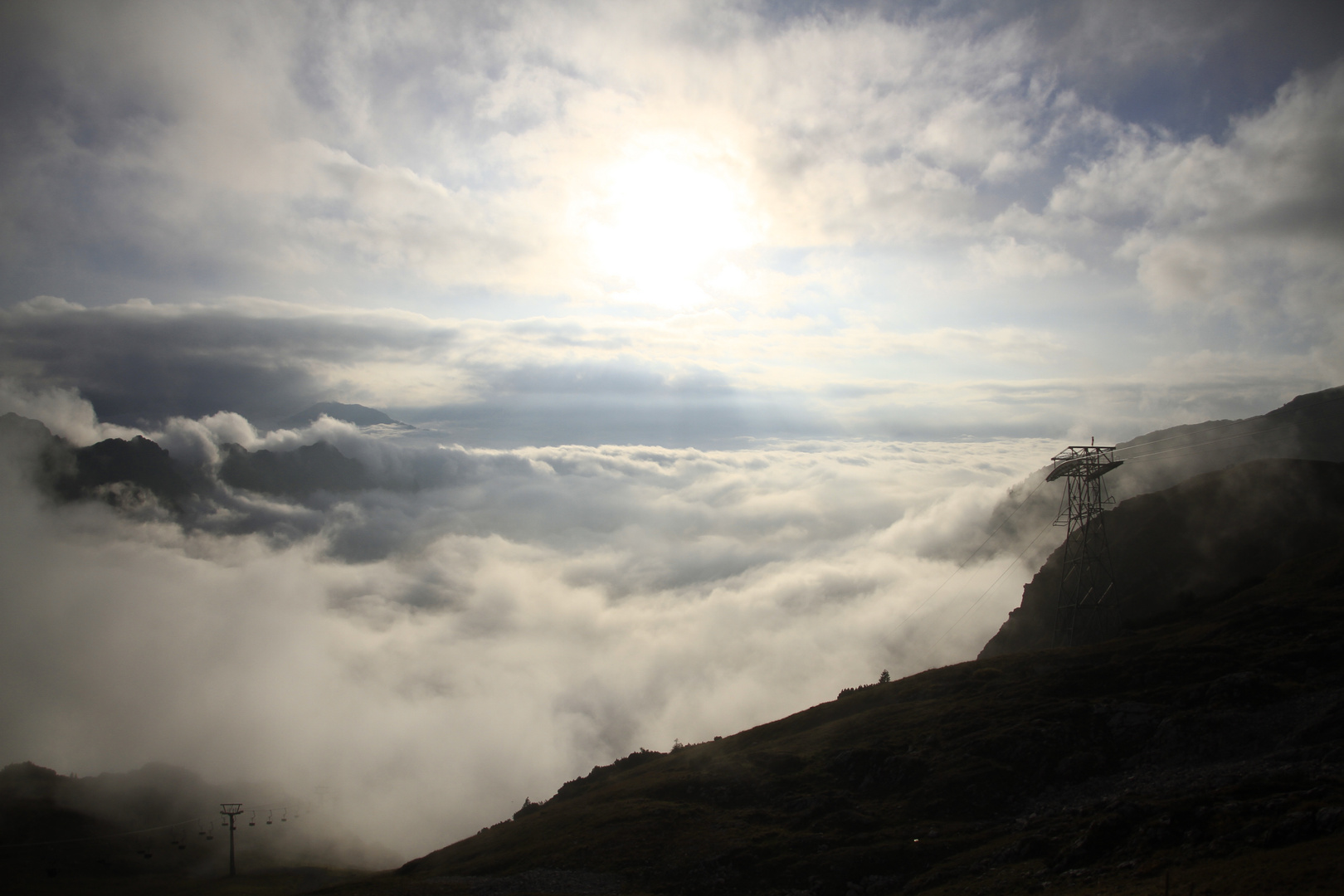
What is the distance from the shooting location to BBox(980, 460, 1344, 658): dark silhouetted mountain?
97500 millimetres

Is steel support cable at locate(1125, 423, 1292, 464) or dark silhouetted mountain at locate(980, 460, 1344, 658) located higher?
steel support cable at locate(1125, 423, 1292, 464)

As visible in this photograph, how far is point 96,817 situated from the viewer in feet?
538

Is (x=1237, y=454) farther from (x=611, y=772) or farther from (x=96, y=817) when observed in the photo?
(x=96, y=817)

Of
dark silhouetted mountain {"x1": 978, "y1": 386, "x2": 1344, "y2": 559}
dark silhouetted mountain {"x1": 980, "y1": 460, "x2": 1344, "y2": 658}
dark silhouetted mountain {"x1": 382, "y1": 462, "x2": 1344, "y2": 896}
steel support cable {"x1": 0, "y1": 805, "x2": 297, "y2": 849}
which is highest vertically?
dark silhouetted mountain {"x1": 978, "y1": 386, "x2": 1344, "y2": 559}

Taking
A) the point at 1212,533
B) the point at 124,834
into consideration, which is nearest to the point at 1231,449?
the point at 1212,533

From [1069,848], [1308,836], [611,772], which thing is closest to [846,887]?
[1069,848]

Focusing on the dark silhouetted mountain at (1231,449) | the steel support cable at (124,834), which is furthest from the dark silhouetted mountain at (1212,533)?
the steel support cable at (124,834)

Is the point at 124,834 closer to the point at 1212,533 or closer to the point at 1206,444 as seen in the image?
the point at 1212,533

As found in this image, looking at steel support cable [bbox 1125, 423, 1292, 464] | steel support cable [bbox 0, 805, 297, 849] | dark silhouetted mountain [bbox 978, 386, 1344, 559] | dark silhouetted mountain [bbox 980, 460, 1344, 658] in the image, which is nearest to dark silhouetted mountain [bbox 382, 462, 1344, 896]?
dark silhouetted mountain [bbox 980, 460, 1344, 658]

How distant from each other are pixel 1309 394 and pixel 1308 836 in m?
215

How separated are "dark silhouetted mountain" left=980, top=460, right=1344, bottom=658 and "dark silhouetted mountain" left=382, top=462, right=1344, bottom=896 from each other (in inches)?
128

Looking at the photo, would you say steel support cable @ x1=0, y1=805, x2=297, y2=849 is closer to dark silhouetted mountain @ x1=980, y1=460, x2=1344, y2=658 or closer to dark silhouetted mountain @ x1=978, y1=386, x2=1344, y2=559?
dark silhouetted mountain @ x1=980, y1=460, x2=1344, y2=658

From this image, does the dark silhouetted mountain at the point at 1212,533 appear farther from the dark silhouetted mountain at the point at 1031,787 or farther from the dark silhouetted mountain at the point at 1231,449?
the dark silhouetted mountain at the point at 1231,449

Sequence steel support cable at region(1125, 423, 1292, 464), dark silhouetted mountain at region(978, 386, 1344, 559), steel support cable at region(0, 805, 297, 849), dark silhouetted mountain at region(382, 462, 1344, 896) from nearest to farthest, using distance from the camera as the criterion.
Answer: dark silhouetted mountain at region(382, 462, 1344, 896), steel support cable at region(0, 805, 297, 849), dark silhouetted mountain at region(978, 386, 1344, 559), steel support cable at region(1125, 423, 1292, 464)
